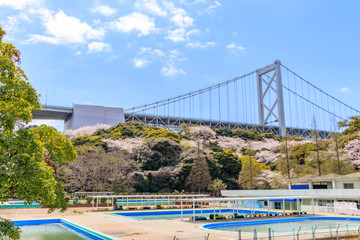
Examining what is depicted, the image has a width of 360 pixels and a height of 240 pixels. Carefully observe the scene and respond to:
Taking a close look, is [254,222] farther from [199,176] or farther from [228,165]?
[228,165]

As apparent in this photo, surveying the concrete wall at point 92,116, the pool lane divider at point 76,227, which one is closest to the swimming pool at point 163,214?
the pool lane divider at point 76,227

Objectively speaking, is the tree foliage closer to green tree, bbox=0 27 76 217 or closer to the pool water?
the pool water

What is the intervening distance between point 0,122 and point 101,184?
38.2 m

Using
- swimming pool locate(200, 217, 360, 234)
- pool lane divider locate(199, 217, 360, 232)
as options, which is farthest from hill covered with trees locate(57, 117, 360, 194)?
swimming pool locate(200, 217, 360, 234)

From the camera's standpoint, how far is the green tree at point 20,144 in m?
7.02

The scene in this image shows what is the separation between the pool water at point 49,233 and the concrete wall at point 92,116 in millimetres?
53874

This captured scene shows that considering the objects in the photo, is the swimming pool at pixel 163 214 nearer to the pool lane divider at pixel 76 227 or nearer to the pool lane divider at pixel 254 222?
the pool lane divider at pixel 254 222

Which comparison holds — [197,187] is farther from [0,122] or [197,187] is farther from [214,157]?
[0,122]

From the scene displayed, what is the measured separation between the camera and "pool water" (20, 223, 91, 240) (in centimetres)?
1806

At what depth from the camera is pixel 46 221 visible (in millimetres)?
23969

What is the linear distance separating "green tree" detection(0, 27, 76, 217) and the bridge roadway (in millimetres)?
64975

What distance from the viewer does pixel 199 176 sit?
165 ft

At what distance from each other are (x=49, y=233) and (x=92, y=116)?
59.5 meters

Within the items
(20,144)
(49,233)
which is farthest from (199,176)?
(20,144)
